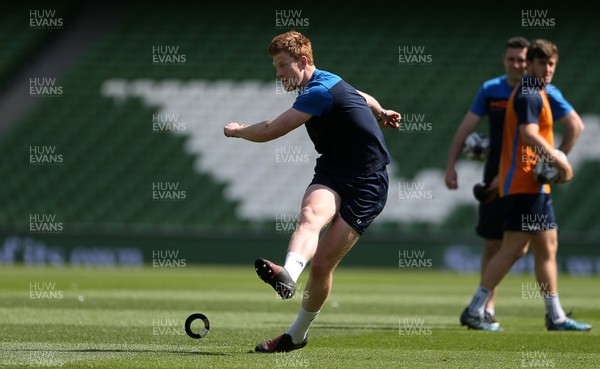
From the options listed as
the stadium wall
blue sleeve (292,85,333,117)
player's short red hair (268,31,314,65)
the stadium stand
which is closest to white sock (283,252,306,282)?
blue sleeve (292,85,333,117)

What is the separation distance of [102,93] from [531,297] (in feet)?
47.1

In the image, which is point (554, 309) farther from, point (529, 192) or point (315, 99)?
point (315, 99)

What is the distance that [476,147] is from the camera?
10.6 meters

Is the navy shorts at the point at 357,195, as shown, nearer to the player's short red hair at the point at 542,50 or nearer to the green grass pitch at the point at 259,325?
the green grass pitch at the point at 259,325

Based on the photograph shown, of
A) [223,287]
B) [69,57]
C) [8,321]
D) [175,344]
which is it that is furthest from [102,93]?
[175,344]

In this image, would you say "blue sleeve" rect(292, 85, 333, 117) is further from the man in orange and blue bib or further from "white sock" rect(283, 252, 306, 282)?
the man in orange and blue bib

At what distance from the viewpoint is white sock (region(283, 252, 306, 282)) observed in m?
6.52

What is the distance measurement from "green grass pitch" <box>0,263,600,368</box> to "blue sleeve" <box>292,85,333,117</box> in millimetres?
1513

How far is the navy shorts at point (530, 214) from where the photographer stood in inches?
369

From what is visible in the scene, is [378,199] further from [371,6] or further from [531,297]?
[371,6]

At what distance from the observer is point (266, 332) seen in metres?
8.88

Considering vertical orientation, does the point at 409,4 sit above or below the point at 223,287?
Result: above

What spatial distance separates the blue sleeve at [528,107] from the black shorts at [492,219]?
51.9 inches

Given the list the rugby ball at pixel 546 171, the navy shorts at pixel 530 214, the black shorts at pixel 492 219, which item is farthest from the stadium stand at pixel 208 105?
the rugby ball at pixel 546 171
